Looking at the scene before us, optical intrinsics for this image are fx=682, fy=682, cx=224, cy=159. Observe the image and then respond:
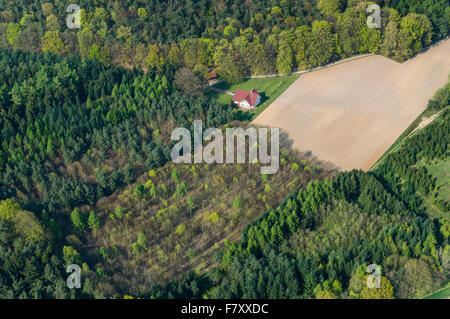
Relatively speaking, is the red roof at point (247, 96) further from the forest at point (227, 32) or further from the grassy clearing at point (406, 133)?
the grassy clearing at point (406, 133)

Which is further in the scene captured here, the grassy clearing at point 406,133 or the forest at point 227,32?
the forest at point 227,32

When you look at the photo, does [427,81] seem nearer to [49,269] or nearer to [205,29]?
[205,29]

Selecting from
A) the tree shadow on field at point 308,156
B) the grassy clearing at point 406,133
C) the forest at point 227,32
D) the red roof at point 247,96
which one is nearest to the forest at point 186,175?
the forest at point 227,32

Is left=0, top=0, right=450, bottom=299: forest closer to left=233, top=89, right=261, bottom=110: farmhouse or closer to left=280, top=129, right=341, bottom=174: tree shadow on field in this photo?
left=280, top=129, right=341, bottom=174: tree shadow on field

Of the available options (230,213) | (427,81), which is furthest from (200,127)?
(427,81)

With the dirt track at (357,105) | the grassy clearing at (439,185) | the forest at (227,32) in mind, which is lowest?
the grassy clearing at (439,185)

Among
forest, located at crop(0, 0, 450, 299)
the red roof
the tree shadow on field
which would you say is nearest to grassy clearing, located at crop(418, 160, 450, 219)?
forest, located at crop(0, 0, 450, 299)
